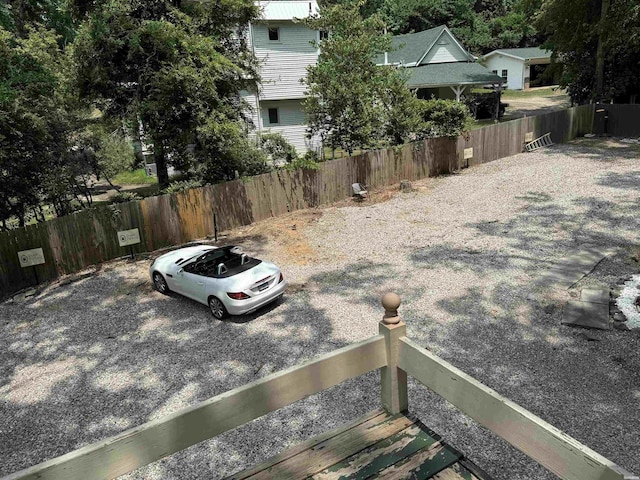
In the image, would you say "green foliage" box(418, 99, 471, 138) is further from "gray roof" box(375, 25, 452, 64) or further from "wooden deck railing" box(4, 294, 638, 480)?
"gray roof" box(375, 25, 452, 64)

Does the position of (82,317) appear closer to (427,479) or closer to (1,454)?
(1,454)

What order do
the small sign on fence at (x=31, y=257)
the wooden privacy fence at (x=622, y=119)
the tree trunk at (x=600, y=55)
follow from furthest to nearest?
the tree trunk at (x=600, y=55), the wooden privacy fence at (x=622, y=119), the small sign on fence at (x=31, y=257)

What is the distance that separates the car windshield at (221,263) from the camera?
33.0ft

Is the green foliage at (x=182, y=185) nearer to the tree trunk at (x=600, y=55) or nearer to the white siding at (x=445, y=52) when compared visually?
the tree trunk at (x=600, y=55)

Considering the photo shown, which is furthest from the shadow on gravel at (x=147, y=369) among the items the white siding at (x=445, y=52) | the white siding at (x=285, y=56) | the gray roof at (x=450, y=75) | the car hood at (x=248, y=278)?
the white siding at (x=445, y=52)

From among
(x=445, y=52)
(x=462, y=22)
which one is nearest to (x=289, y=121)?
(x=445, y=52)

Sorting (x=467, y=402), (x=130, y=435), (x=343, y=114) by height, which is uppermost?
(x=343, y=114)

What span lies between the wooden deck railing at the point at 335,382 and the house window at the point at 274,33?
24.8 metres

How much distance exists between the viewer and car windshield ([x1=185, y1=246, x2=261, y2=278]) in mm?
10047

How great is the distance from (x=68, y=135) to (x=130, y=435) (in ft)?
42.1

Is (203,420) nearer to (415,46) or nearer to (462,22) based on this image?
(415,46)

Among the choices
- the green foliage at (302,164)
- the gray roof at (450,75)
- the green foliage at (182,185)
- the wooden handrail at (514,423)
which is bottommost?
the wooden handrail at (514,423)

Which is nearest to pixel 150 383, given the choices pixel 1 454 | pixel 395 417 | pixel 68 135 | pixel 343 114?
pixel 1 454

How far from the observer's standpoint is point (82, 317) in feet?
34.8
